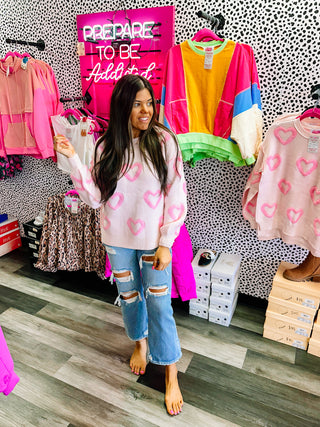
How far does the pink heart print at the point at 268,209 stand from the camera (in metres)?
1.78

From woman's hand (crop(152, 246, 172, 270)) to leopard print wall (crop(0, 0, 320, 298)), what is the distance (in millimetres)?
1031

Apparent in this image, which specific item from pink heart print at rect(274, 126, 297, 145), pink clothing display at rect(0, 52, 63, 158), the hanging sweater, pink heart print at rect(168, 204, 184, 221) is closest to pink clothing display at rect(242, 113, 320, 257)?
pink heart print at rect(274, 126, 297, 145)

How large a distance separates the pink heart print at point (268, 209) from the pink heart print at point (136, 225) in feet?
2.74

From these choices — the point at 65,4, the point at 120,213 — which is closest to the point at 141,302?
the point at 120,213

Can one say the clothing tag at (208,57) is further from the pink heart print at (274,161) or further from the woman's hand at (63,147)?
the woman's hand at (63,147)

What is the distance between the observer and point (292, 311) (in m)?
1.95

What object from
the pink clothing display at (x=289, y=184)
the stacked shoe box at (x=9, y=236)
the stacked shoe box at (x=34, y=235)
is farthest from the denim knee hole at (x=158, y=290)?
the stacked shoe box at (x=9, y=236)

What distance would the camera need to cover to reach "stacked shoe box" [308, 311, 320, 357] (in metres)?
1.89

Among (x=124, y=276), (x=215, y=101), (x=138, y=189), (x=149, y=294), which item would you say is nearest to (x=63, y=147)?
(x=138, y=189)

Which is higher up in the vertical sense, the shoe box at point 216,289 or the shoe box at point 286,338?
the shoe box at point 216,289

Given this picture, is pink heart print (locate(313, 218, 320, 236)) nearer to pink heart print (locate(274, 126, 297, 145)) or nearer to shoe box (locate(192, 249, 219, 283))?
pink heart print (locate(274, 126, 297, 145))

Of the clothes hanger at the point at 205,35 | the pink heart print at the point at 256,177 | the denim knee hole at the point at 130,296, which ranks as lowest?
the denim knee hole at the point at 130,296

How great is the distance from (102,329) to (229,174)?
146cm

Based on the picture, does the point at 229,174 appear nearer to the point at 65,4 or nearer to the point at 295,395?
the point at 295,395
